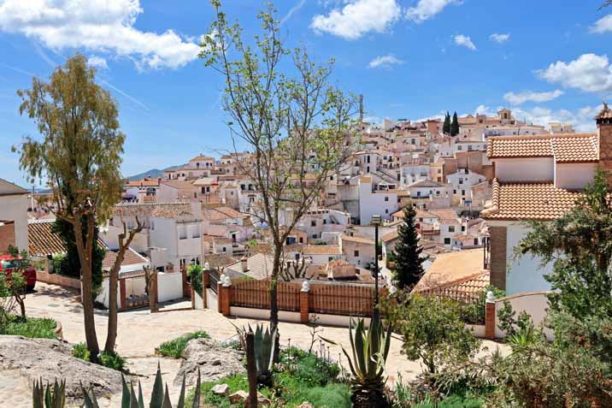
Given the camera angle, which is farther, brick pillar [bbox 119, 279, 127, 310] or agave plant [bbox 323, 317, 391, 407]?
brick pillar [bbox 119, 279, 127, 310]

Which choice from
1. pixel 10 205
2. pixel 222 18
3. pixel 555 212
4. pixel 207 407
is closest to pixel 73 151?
pixel 222 18

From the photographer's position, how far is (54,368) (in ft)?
30.5

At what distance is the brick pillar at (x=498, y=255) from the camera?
14602 mm

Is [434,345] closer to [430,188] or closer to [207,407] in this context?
[207,407]

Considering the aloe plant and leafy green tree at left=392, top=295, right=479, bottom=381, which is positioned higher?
the aloe plant

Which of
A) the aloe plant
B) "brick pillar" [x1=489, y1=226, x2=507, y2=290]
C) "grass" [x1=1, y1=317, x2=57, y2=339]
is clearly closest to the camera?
the aloe plant

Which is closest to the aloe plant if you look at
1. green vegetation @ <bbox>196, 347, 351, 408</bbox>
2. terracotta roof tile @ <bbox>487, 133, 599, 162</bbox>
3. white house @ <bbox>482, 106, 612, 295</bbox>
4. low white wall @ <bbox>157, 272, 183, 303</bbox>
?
green vegetation @ <bbox>196, 347, 351, 408</bbox>

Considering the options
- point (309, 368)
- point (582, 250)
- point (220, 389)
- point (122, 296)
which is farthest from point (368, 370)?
point (122, 296)

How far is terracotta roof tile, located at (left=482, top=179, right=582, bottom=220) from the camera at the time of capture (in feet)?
47.4

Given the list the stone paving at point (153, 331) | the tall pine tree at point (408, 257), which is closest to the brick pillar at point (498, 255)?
the stone paving at point (153, 331)

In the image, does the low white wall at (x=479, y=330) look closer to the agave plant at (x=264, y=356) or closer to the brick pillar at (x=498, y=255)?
the brick pillar at (x=498, y=255)

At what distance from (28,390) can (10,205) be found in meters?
20.8

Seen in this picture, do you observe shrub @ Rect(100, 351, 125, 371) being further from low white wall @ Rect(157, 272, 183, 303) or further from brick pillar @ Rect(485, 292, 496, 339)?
low white wall @ Rect(157, 272, 183, 303)

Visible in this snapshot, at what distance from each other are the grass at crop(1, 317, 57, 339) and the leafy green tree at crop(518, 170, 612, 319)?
1159cm
